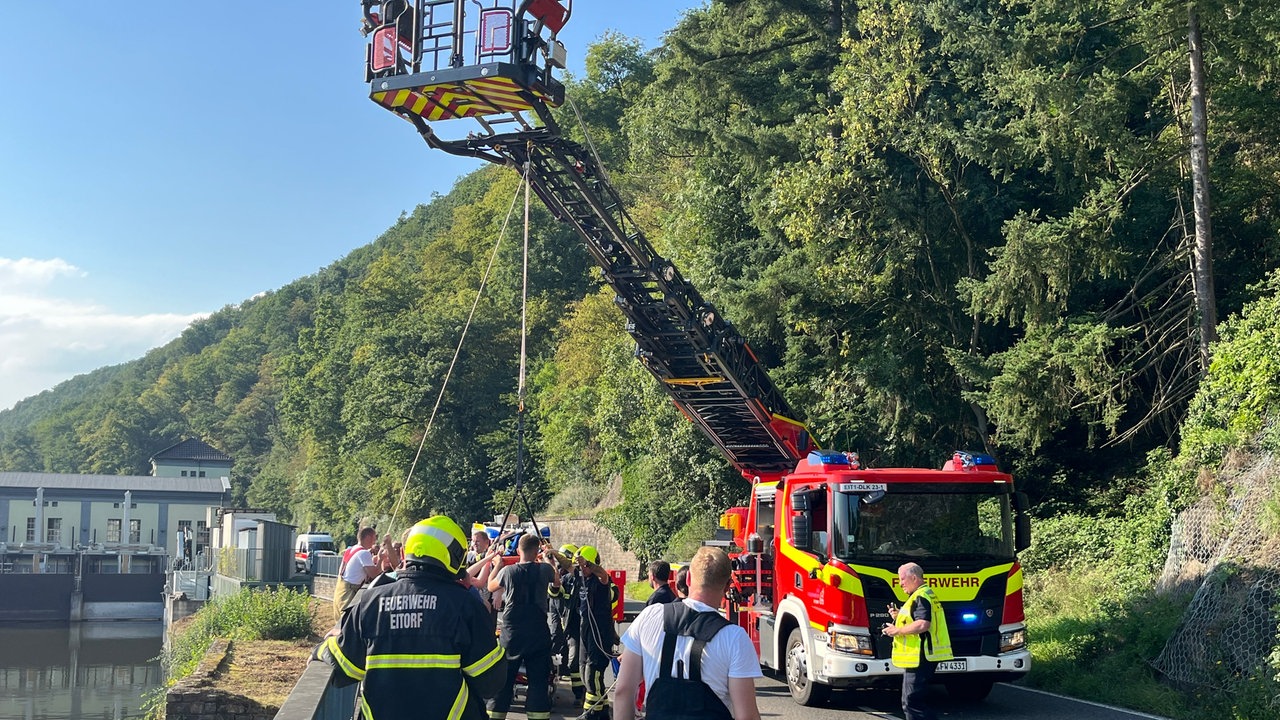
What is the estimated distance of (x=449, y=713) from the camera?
4.95 meters

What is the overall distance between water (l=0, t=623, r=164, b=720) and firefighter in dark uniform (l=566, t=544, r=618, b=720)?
20561 millimetres

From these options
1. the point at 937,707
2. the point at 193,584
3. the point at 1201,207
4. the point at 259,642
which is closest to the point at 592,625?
the point at 937,707

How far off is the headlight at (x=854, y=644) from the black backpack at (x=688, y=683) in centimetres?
684

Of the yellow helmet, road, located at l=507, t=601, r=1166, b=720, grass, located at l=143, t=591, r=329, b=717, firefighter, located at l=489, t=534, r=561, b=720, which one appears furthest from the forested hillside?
the yellow helmet

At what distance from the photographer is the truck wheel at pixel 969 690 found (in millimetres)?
12578

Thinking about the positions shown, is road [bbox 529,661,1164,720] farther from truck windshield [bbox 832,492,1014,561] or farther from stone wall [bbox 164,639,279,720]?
stone wall [bbox 164,639,279,720]

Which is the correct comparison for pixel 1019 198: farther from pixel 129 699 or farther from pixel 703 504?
pixel 129 699

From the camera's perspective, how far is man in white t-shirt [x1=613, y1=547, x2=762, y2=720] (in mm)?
4914

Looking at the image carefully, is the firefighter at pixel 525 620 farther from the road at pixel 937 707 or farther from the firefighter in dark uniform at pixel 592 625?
the road at pixel 937 707

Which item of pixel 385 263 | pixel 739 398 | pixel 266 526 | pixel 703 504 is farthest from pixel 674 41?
pixel 385 263

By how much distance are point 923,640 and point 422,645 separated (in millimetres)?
5278

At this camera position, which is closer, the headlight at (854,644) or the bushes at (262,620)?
the headlight at (854,644)

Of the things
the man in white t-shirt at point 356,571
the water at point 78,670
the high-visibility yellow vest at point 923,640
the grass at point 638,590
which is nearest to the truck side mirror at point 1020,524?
the high-visibility yellow vest at point 923,640

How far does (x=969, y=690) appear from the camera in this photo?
1287 centimetres
